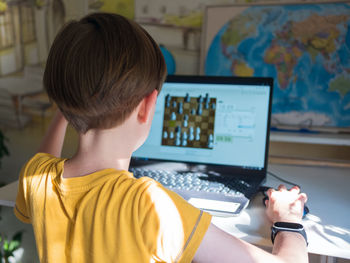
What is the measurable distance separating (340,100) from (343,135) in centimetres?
13

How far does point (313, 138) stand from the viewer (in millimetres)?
1262

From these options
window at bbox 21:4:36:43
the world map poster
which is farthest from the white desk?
window at bbox 21:4:36:43

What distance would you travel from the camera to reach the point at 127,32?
563 millimetres

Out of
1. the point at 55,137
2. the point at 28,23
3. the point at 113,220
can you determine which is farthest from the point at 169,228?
the point at 28,23

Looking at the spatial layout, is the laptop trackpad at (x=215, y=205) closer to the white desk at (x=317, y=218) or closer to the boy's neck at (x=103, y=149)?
the white desk at (x=317, y=218)

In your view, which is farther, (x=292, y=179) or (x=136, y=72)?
(x=292, y=179)

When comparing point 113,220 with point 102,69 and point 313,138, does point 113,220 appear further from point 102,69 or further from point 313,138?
point 313,138

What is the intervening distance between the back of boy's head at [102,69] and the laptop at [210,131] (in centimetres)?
45

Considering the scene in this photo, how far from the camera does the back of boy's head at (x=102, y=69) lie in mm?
544

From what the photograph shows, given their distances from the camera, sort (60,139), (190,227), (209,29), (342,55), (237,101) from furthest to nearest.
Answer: (209,29), (342,55), (237,101), (60,139), (190,227)

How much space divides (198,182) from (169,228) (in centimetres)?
43

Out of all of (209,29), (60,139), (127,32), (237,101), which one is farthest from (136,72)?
(209,29)

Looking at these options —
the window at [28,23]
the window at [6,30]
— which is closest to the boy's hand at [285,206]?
the window at [28,23]

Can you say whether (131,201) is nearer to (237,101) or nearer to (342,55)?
(237,101)
